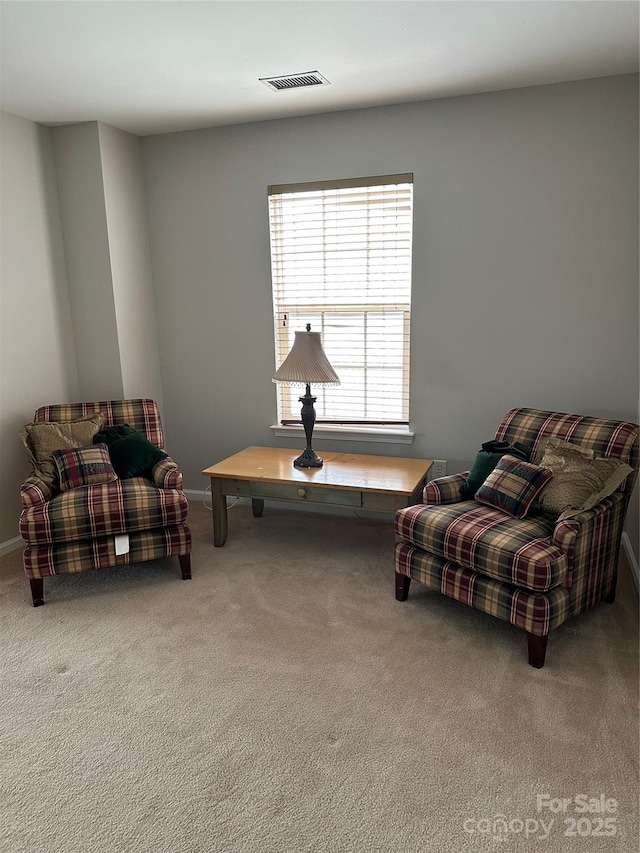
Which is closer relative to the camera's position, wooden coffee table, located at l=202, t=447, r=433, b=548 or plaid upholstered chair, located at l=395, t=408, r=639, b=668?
plaid upholstered chair, located at l=395, t=408, r=639, b=668

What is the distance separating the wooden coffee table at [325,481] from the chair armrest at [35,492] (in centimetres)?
83

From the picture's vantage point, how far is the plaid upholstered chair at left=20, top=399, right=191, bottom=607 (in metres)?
2.93

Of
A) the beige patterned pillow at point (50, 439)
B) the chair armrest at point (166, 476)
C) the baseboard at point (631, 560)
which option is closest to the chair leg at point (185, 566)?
the chair armrest at point (166, 476)

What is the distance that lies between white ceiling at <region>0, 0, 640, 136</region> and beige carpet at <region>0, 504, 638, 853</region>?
→ 8.33 ft

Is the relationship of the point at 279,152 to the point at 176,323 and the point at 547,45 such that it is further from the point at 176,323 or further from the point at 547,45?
the point at 547,45

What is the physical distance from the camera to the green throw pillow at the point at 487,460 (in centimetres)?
296

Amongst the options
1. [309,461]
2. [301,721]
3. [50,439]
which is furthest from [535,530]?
[50,439]

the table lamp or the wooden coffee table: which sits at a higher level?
the table lamp

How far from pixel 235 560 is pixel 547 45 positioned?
9.80ft

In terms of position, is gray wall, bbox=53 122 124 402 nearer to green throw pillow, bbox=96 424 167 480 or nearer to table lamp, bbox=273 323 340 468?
green throw pillow, bbox=96 424 167 480

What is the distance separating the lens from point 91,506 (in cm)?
298

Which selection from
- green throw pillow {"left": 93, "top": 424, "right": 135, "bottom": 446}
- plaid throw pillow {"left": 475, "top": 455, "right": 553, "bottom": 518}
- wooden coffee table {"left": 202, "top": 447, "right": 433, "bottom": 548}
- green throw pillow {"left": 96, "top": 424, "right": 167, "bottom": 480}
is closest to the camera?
plaid throw pillow {"left": 475, "top": 455, "right": 553, "bottom": 518}

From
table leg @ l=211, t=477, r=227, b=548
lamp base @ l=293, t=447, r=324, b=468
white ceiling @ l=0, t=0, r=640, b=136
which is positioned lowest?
table leg @ l=211, t=477, r=227, b=548

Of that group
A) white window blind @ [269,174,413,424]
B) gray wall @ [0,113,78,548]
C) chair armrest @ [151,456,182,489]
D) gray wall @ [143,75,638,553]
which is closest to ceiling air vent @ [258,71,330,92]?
gray wall @ [143,75,638,553]
